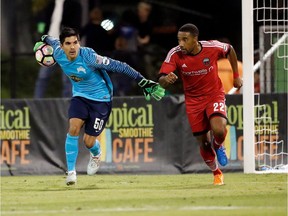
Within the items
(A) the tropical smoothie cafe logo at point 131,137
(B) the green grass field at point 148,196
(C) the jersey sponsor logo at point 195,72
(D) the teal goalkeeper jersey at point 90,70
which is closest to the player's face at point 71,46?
(D) the teal goalkeeper jersey at point 90,70

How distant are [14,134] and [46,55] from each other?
3802 mm

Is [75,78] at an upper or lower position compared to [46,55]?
lower

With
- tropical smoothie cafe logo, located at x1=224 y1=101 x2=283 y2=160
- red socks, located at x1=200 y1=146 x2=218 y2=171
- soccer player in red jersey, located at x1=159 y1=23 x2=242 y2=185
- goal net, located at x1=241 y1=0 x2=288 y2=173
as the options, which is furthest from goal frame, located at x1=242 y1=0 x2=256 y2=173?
red socks, located at x1=200 y1=146 x2=218 y2=171

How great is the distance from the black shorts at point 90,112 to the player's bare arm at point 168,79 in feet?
3.73

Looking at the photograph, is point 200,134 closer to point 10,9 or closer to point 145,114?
point 145,114

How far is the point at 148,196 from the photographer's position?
14.2 meters

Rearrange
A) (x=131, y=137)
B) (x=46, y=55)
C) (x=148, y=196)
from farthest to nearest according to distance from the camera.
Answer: (x=131, y=137) → (x=46, y=55) → (x=148, y=196)

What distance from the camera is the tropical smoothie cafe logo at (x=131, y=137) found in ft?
65.3

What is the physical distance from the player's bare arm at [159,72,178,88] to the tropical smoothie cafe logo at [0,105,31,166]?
4929 millimetres

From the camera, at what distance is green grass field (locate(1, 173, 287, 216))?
1252 centimetres

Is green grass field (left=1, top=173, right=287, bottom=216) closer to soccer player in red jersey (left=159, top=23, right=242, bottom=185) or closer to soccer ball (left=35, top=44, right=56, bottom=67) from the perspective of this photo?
soccer player in red jersey (left=159, top=23, right=242, bottom=185)

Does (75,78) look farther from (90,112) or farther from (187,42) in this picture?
(187,42)

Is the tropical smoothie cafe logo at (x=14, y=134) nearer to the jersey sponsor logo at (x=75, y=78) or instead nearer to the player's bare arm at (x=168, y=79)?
the jersey sponsor logo at (x=75, y=78)

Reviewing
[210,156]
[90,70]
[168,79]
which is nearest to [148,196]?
[168,79]
